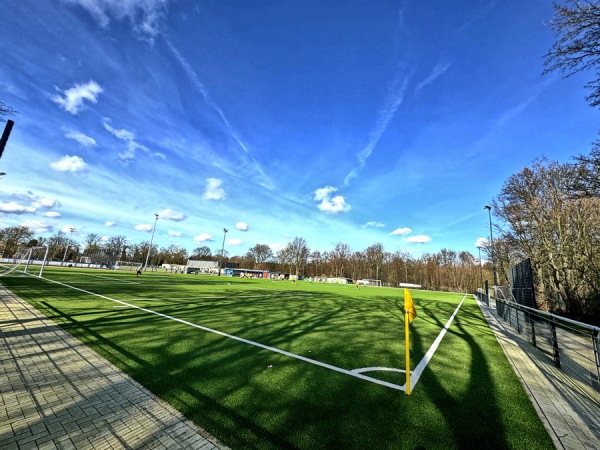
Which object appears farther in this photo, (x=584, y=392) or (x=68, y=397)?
(x=584, y=392)

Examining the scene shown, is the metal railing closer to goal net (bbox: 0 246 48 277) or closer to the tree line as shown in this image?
goal net (bbox: 0 246 48 277)

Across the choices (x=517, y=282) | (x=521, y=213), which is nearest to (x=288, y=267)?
(x=521, y=213)

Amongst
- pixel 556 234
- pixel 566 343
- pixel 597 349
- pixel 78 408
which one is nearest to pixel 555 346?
pixel 566 343

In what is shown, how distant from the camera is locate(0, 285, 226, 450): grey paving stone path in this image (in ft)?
9.57

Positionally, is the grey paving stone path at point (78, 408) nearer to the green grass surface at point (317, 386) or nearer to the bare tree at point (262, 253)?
the green grass surface at point (317, 386)

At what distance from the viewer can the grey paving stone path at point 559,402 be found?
11.6ft

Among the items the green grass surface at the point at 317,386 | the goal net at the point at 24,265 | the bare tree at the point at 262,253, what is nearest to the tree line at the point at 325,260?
the bare tree at the point at 262,253

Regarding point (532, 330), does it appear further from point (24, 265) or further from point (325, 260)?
point (325, 260)

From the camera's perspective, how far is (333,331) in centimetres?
922

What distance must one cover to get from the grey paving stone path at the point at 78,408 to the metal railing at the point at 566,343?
6.86 meters

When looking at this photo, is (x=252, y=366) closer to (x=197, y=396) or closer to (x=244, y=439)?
(x=197, y=396)

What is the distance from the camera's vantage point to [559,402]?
4.64 m

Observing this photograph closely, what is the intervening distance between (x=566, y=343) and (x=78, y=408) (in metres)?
11.9

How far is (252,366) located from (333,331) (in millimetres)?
4425
